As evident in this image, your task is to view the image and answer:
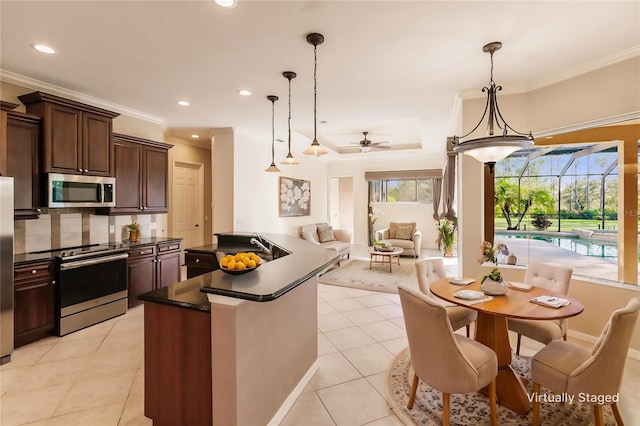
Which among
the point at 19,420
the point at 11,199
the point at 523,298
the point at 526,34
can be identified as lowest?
the point at 19,420

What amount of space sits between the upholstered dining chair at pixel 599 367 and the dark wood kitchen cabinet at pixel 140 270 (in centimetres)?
440

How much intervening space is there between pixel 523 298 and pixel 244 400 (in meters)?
2.13

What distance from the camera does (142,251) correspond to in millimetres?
4012

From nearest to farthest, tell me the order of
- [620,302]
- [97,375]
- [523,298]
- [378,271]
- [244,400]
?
[244,400], [523,298], [97,375], [620,302], [378,271]

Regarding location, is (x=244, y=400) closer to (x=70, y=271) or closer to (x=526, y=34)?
(x=70, y=271)

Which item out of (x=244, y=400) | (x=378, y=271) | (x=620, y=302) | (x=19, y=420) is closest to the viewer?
(x=244, y=400)

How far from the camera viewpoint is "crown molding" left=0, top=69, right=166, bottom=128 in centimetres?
312

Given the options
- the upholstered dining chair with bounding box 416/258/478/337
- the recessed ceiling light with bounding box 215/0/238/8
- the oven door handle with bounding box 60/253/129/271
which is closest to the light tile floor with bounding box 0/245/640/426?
the upholstered dining chair with bounding box 416/258/478/337

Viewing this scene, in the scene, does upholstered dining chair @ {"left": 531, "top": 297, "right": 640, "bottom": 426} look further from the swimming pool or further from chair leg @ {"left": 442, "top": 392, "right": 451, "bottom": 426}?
the swimming pool

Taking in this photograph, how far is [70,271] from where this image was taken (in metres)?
3.18

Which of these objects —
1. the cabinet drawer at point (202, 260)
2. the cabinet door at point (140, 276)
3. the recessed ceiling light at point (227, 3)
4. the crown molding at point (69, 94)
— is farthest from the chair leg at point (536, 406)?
the crown molding at point (69, 94)

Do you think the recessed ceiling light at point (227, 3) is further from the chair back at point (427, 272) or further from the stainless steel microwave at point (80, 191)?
the stainless steel microwave at point (80, 191)

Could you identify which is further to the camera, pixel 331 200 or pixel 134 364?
pixel 331 200

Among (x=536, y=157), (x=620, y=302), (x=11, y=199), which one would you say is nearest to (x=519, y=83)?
(x=536, y=157)
